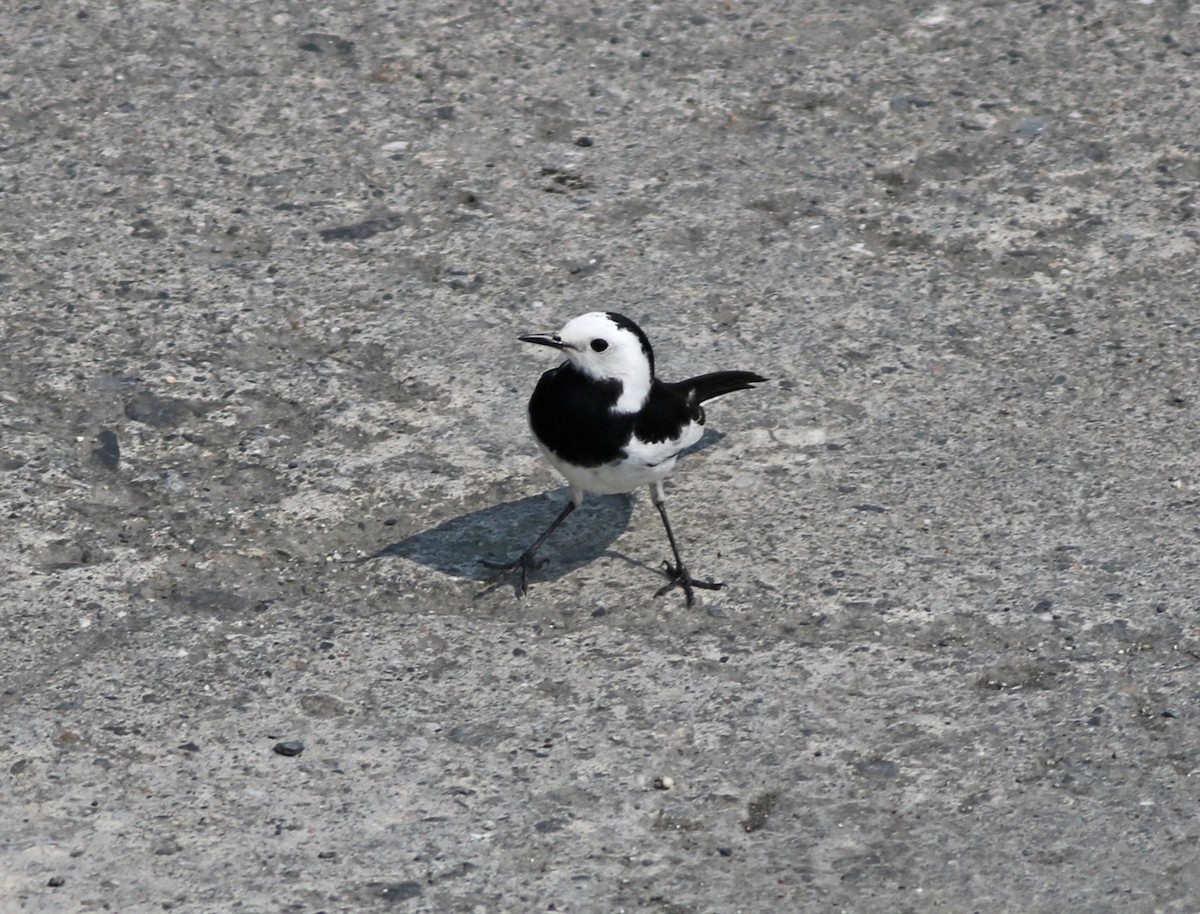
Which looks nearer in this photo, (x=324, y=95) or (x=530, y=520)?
(x=530, y=520)

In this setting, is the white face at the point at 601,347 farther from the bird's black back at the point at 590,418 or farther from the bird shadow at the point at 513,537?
the bird shadow at the point at 513,537

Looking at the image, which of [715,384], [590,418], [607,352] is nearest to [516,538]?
[590,418]

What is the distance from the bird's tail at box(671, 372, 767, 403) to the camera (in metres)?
5.04

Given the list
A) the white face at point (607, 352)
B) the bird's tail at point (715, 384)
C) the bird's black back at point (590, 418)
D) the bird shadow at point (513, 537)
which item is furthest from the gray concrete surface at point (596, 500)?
the white face at point (607, 352)

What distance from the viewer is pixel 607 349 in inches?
183

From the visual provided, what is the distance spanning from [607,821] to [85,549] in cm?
182

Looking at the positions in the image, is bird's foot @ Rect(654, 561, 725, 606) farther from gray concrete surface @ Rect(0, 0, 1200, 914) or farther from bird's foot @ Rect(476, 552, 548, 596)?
bird's foot @ Rect(476, 552, 548, 596)

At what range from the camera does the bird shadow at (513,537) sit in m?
4.76

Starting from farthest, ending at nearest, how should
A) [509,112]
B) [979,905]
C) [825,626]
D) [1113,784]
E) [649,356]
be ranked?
[509,112] → [649,356] → [825,626] → [1113,784] → [979,905]

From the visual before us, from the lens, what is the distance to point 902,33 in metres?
7.10

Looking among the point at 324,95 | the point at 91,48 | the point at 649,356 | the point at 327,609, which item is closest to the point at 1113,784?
the point at 649,356

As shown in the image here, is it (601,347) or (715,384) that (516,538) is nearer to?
(601,347)

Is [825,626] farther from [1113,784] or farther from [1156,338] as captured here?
[1156,338]

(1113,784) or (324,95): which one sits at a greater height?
(324,95)
